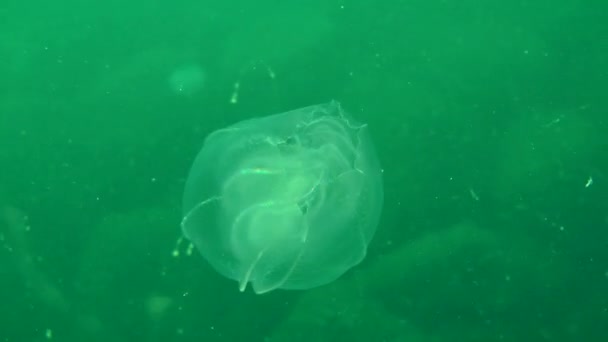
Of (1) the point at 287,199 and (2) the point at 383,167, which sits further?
(2) the point at 383,167

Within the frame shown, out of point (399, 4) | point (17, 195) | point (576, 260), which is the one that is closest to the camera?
point (576, 260)

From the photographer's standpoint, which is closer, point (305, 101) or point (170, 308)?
point (170, 308)

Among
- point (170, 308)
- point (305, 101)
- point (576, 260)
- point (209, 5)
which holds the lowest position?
point (170, 308)

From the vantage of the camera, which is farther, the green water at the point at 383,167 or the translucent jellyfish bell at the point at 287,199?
the green water at the point at 383,167

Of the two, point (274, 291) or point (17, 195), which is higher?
point (17, 195)

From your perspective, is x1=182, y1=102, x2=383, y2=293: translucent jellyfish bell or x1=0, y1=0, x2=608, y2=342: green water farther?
x1=0, y1=0, x2=608, y2=342: green water

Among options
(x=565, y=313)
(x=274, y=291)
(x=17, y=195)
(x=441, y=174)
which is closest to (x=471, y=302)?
(x=565, y=313)

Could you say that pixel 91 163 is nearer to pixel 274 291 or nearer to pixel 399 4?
pixel 274 291

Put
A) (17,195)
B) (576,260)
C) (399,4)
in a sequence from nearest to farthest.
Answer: (576,260) < (17,195) < (399,4)
